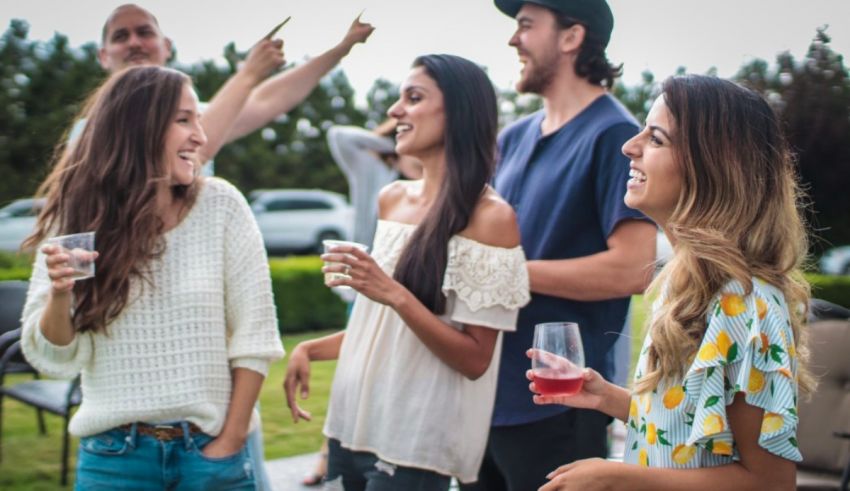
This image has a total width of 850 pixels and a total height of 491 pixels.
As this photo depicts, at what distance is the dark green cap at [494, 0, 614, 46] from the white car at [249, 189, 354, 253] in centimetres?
2104

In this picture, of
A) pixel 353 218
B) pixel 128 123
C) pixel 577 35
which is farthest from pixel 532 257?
pixel 353 218

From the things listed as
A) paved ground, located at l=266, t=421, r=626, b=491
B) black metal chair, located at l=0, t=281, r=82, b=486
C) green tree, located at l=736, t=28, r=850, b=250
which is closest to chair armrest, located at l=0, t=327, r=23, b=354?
black metal chair, located at l=0, t=281, r=82, b=486

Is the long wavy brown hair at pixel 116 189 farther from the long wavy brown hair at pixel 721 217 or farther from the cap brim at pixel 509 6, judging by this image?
the long wavy brown hair at pixel 721 217

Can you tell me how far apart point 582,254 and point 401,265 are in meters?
0.65

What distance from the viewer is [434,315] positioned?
8.26 feet

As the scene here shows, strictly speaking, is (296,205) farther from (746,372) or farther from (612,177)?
(746,372)

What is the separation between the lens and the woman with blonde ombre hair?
166 centimetres

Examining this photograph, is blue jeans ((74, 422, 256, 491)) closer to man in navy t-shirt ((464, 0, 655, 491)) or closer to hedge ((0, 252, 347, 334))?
man in navy t-shirt ((464, 0, 655, 491))

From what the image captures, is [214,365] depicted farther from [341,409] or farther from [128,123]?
[128,123]

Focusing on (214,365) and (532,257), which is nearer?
(214,365)

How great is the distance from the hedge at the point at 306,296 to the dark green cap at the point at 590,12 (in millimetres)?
8450

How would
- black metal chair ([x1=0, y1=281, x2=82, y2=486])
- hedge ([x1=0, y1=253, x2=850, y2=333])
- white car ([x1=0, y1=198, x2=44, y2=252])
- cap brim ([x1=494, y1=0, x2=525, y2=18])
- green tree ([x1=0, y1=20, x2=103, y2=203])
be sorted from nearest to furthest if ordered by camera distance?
1. cap brim ([x1=494, y1=0, x2=525, y2=18])
2. black metal chair ([x1=0, y1=281, x2=82, y2=486])
3. hedge ([x1=0, y1=253, x2=850, y2=333])
4. white car ([x1=0, y1=198, x2=44, y2=252])
5. green tree ([x1=0, y1=20, x2=103, y2=203])

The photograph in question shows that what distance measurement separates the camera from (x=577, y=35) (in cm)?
311

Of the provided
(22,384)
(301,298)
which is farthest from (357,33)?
(301,298)
